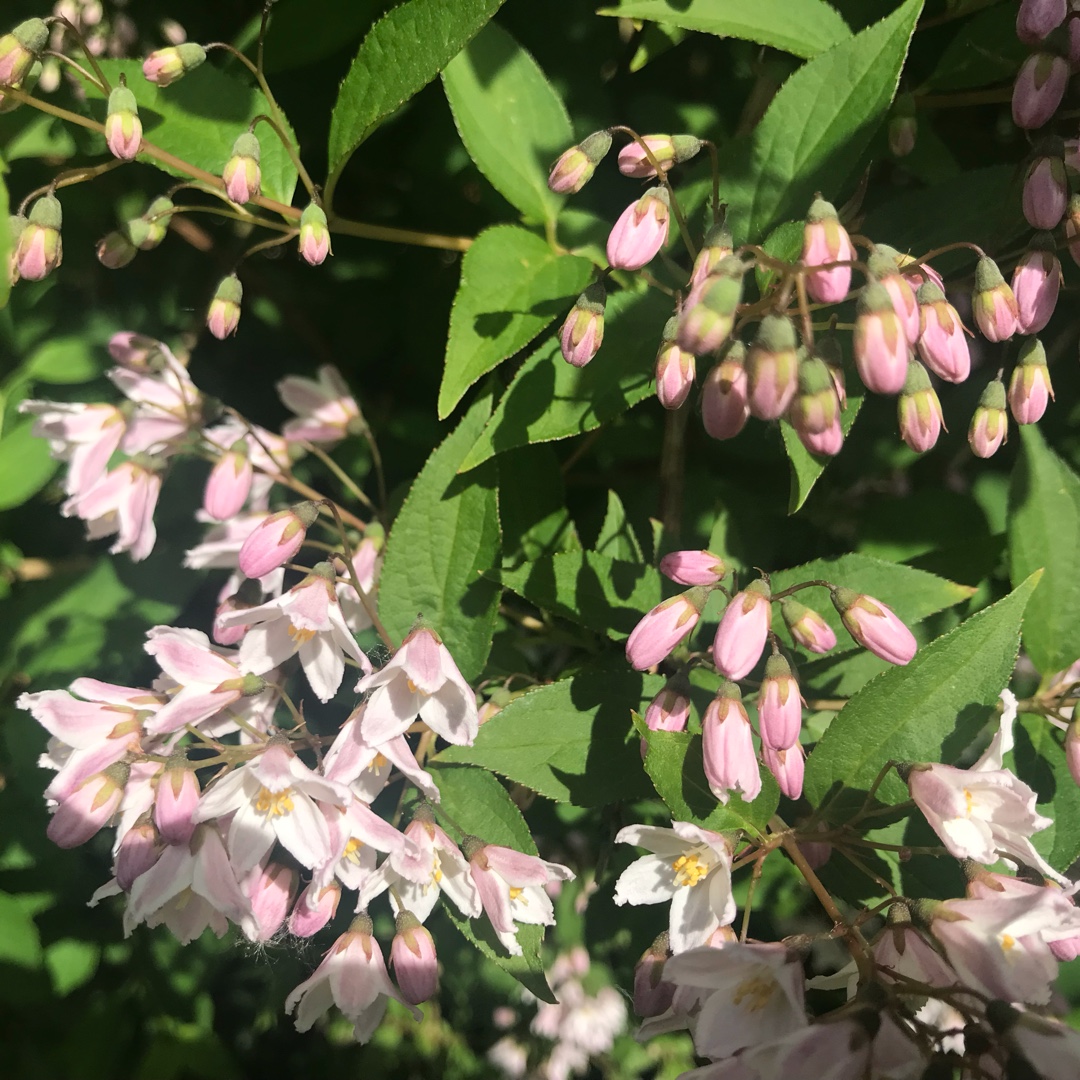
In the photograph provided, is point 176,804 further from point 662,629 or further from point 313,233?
point 313,233

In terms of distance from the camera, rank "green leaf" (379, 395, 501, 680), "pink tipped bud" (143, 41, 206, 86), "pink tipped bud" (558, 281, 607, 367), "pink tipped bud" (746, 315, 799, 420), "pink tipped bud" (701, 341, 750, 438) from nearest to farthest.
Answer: "pink tipped bud" (746, 315, 799, 420) < "pink tipped bud" (701, 341, 750, 438) < "pink tipped bud" (558, 281, 607, 367) < "pink tipped bud" (143, 41, 206, 86) < "green leaf" (379, 395, 501, 680)

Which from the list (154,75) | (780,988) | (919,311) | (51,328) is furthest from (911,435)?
(51,328)

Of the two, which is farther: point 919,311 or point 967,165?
point 967,165

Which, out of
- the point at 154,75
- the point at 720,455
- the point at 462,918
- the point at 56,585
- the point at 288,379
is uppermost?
the point at 154,75

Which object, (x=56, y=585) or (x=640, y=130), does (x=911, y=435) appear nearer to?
(x=640, y=130)

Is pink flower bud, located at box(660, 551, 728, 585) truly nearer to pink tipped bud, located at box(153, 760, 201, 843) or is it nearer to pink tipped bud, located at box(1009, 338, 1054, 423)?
pink tipped bud, located at box(1009, 338, 1054, 423)

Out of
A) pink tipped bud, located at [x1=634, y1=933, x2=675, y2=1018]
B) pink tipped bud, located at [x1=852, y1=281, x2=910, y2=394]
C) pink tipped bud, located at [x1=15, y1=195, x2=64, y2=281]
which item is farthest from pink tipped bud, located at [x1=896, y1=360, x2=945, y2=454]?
pink tipped bud, located at [x1=15, y1=195, x2=64, y2=281]

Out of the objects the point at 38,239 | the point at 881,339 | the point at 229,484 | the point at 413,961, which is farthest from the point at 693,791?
the point at 38,239

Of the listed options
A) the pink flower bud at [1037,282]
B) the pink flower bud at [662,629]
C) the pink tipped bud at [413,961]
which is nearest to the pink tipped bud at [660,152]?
the pink flower bud at [1037,282]
